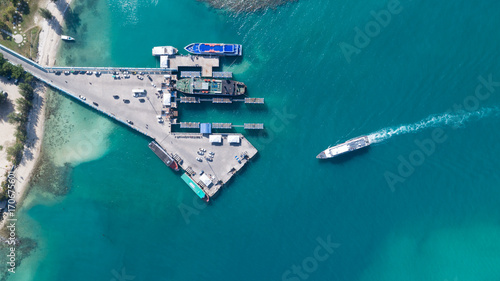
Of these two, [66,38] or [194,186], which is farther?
[66,38]

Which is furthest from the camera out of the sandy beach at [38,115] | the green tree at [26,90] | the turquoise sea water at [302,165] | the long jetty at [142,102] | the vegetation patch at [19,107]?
the sandy beach at [38,115]

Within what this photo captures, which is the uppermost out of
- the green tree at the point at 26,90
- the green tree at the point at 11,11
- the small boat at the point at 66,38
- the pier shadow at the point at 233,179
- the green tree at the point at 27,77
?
the green tree at the point at 11,11

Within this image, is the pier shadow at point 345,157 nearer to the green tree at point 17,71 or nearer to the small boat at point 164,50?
the small boat at point 164,50

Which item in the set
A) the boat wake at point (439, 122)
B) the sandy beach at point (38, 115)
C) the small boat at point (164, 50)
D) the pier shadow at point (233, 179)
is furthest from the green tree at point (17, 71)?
the boat wake at point (439, 122)

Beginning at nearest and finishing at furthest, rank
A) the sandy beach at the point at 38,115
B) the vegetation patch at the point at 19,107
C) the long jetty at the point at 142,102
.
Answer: the vegetation patch at the point at 19,107, the long jetty at the point at 142,102, the sandy beach at the point at 38,115

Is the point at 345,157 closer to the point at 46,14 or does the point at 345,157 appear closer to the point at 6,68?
the point at 46,14

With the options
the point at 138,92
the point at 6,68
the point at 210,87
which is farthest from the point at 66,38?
the point at 210,87
